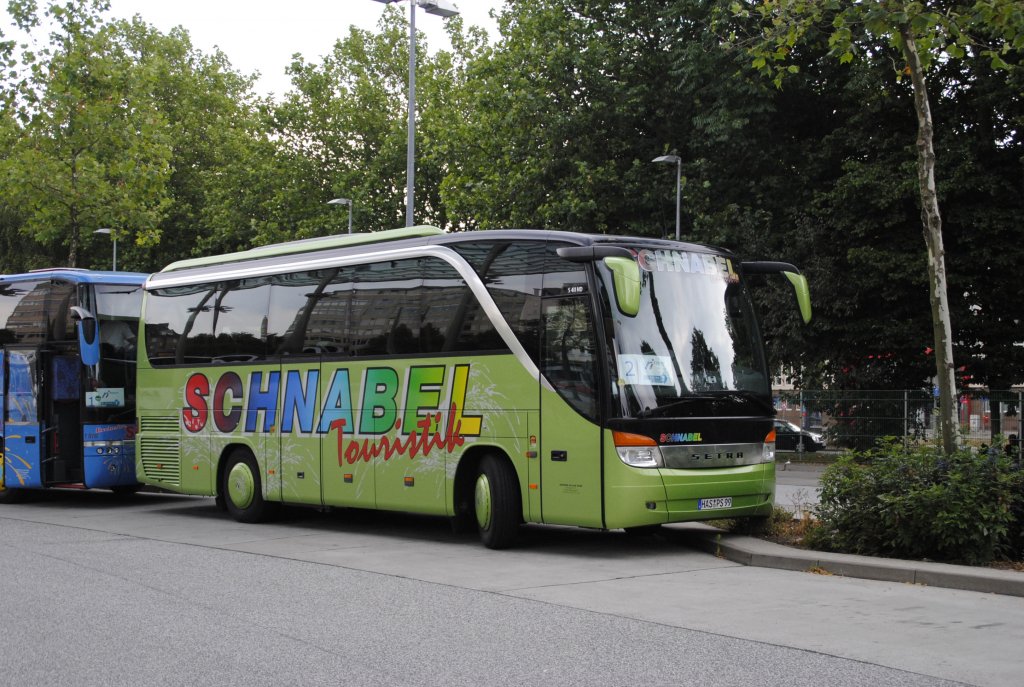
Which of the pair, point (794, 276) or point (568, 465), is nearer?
point (568, 465)

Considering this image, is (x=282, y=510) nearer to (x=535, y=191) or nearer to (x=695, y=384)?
(x=695, y=384)

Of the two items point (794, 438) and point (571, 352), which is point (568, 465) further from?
point (794, 438)

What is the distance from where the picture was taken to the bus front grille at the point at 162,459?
1700cm

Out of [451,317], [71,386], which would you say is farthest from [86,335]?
[451,317]

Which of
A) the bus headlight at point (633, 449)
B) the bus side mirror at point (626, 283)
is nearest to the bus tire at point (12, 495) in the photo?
the bus headlight at point (633, 449)

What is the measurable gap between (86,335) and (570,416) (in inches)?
367

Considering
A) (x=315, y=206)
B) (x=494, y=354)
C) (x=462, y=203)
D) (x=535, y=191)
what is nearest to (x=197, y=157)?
(x=315, y=206)

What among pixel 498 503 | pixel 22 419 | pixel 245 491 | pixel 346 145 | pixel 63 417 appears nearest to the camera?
pixel 498 503

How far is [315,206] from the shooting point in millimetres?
54531

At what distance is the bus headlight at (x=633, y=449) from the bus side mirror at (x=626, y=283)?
1.46 meters

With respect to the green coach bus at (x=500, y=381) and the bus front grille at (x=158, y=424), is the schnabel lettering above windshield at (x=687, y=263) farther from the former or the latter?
the bus front grille at (x=158, y=424)

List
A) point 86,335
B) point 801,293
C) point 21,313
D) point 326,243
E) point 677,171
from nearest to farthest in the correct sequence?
point 801,293, point 326,243, point 86,335, point 21,313, point 677,171

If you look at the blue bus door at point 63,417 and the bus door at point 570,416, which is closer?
the bus door at point 570,416

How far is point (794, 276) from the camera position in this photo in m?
13.1
